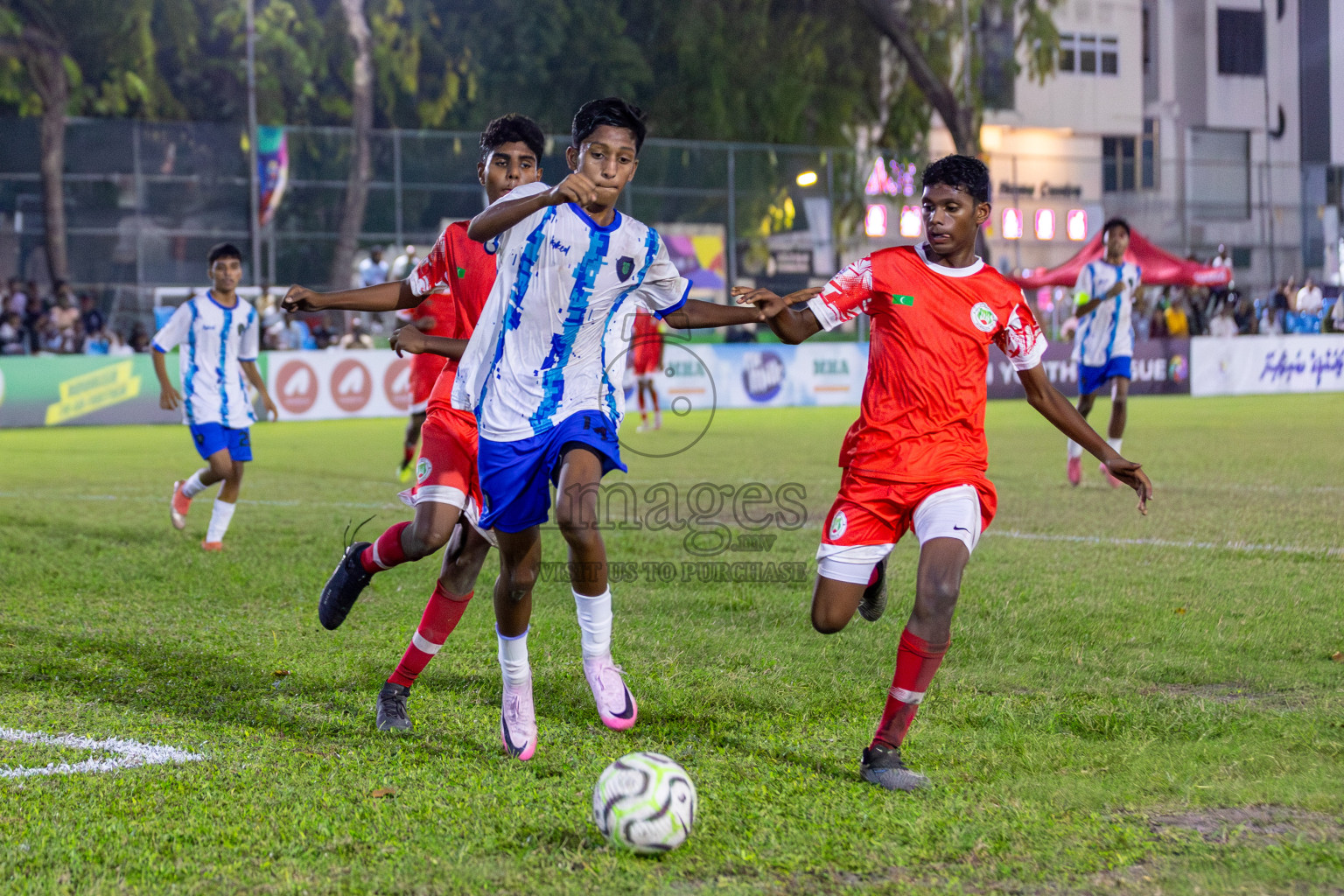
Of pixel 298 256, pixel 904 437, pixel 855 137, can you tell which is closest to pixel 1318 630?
pixel 904 437

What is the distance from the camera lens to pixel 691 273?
102 feet

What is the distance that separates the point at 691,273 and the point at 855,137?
21.1ft

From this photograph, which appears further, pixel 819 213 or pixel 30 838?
pixel 819 213

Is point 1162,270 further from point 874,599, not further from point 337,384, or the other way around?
point 874,599

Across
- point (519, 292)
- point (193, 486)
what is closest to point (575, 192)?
point (519, 292)

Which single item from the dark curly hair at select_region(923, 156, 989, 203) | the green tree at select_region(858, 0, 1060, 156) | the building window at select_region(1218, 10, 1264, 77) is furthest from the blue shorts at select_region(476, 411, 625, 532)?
the building window at select_region(1218, 10, 1264, 77)

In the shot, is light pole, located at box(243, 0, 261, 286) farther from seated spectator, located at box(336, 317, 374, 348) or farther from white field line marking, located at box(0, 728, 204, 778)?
white field line marking, located at box(0, 728, 204, 778)

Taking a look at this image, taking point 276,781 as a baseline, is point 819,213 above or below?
above

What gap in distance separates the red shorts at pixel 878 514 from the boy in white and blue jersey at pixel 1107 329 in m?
8.41

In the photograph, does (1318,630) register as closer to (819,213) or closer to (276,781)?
(276,781)

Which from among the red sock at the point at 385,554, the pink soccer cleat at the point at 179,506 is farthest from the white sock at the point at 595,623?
the pink soccer cleat at the point at 179,506

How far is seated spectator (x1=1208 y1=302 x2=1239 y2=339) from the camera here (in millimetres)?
31455

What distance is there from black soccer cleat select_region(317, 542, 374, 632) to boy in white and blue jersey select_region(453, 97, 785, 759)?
896mm

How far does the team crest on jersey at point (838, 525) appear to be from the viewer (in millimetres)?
4273
